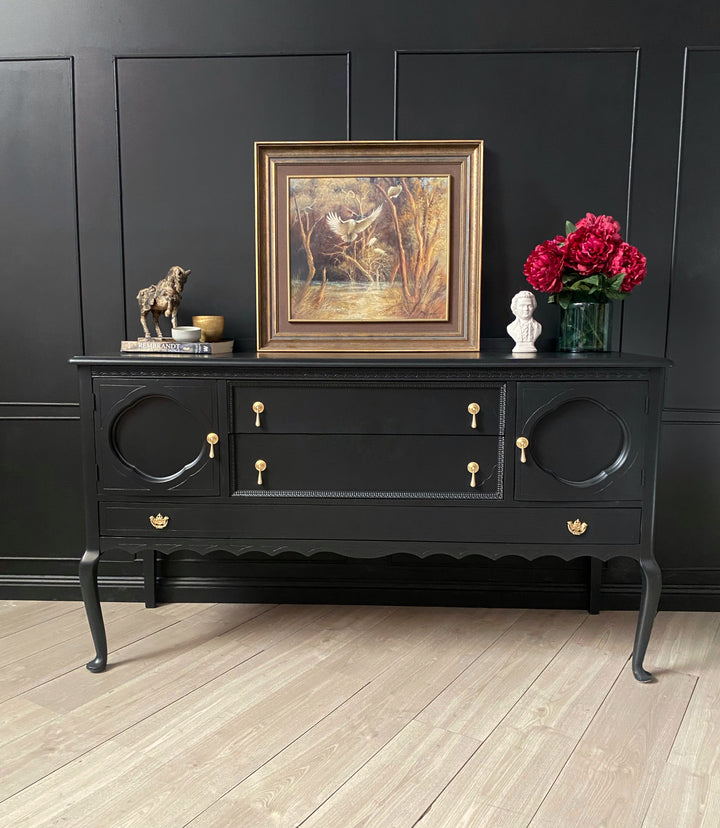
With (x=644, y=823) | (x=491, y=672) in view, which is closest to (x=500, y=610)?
(x=491, y=672)

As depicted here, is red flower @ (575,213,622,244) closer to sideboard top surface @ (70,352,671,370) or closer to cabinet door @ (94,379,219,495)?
sideboard top surface @ (70,352,671,370)

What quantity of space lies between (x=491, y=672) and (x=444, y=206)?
1.58 meters

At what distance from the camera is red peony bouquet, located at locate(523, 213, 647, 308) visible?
2.09m

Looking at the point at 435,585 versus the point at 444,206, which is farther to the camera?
the point at 435,585

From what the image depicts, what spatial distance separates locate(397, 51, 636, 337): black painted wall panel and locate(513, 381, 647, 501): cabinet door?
2.33 ft

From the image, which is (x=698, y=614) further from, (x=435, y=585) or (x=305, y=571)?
(x=305, y=571)

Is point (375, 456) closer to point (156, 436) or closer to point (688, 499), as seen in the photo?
point (156, 436)

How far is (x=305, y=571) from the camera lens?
2545 millimetres

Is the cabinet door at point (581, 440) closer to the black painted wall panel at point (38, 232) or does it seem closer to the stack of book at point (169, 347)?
the stack of book at point (169, 347)

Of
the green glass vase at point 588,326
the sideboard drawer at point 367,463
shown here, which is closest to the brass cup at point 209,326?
the sideboard drawer at point 367,463

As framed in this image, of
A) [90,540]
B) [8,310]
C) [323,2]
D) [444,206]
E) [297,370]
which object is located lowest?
[90,540]

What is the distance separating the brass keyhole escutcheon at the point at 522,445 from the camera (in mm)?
1932

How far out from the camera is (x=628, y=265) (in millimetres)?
2096

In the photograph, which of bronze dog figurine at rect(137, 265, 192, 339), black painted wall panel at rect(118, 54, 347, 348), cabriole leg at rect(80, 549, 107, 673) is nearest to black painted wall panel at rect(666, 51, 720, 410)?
black painted wall panel at rect(118, 54, 347, 348)
